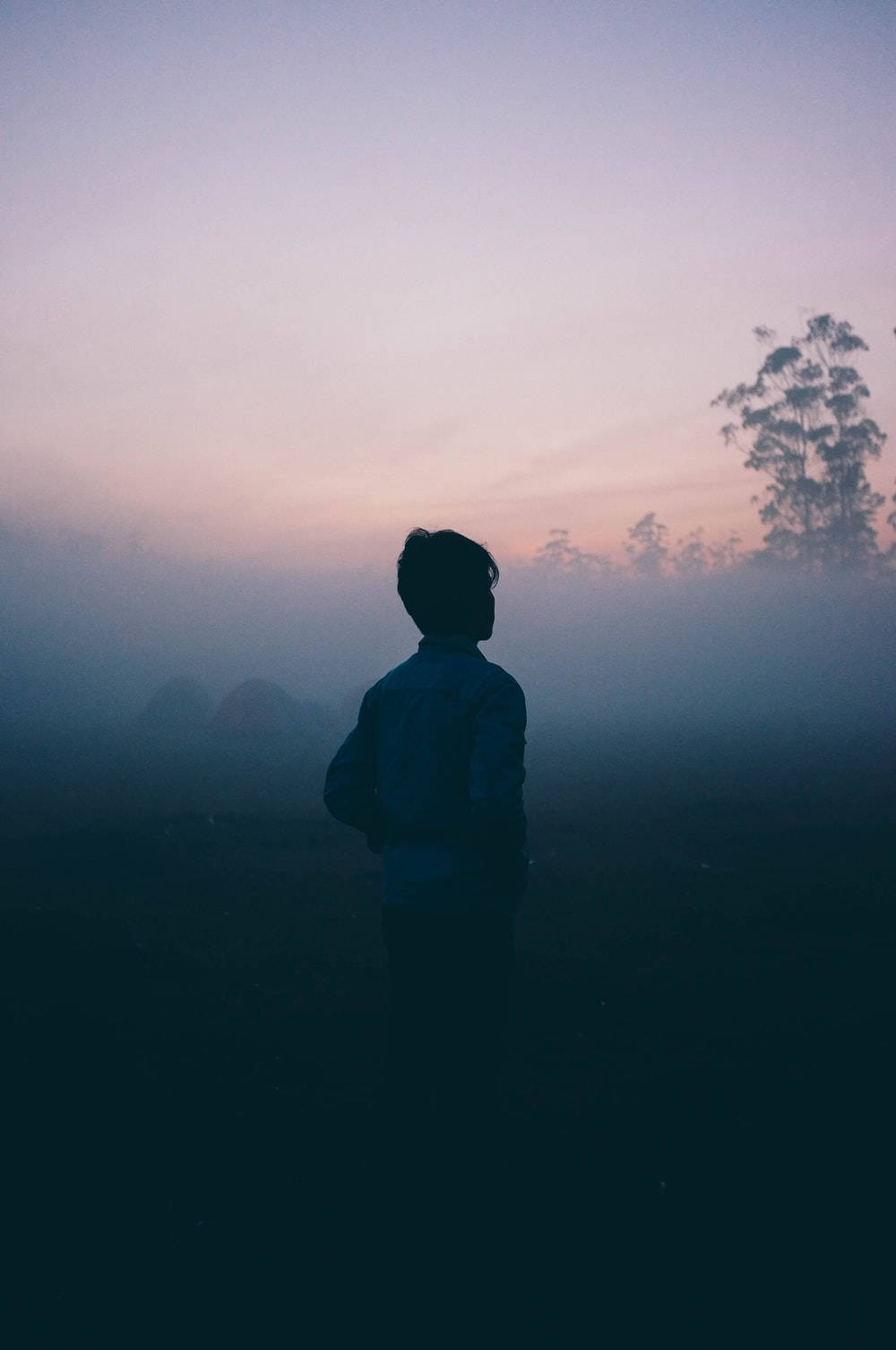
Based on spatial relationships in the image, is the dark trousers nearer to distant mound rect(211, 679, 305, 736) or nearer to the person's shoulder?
the person's shoulder

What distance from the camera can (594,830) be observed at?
17.1m

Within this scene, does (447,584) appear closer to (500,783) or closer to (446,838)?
(500,783)

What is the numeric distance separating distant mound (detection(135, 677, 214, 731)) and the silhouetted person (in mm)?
74172

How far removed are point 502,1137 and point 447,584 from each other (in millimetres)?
3076

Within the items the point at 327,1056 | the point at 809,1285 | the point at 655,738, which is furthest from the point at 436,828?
the point at 655,738

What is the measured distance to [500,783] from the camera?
285cm

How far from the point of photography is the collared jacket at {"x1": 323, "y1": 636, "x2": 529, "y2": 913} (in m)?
2.90

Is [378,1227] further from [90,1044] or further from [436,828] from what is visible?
[90,1044]

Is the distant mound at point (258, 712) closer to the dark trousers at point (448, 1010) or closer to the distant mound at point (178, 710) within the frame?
the distant mound at point (178, 710)

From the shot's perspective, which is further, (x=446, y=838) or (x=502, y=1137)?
(x=502, y=1137)

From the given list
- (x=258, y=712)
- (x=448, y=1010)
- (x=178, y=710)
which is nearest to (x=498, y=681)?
(x=448, y=1010)

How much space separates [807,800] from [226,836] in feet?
40.6

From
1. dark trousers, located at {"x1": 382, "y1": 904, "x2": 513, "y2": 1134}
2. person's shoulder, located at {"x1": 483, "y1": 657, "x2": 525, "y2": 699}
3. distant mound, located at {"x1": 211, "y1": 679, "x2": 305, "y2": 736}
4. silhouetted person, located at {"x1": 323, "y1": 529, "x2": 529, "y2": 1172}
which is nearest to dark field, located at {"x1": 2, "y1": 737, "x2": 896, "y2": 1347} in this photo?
dark trousers, located at {"x1": 382, "y1": 904, "x2": 513, "y2": 1134}

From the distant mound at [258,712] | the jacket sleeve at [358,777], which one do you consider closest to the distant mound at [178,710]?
the distant mound at [258,712]
